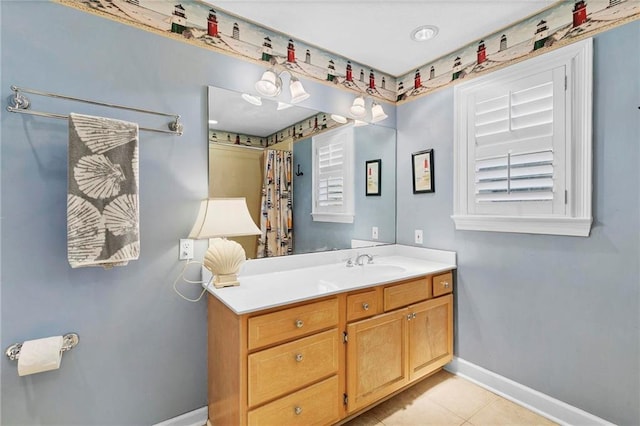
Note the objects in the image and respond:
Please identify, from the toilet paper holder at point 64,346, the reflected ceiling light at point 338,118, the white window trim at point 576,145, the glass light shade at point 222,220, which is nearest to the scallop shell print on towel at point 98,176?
the glass light shade at point 222,220

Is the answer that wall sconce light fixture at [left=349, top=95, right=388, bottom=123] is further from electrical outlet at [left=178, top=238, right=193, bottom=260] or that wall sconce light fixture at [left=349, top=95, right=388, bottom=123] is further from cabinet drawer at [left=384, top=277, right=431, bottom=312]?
electrical outlet at [left=178, top=238, right=193, bottom=260]

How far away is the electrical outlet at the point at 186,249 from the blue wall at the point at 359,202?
71 centimetres

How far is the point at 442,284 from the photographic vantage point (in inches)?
86.2

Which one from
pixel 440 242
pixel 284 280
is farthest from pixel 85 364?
pixel 440 242

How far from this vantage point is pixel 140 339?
1.57 metres

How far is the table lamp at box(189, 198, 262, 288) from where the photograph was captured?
1.59m

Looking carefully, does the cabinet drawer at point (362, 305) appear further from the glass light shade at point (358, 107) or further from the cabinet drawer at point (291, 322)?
the glass light shade at point (358, 107)

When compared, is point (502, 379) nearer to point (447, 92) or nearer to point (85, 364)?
point (447, 92)

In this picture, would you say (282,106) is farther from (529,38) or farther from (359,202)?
(529,38)

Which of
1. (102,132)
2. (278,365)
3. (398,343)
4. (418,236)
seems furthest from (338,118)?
(278,365)

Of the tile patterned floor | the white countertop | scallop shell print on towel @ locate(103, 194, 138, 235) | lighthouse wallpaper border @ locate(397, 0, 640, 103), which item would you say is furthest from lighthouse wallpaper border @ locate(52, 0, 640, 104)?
the tile patterned floor

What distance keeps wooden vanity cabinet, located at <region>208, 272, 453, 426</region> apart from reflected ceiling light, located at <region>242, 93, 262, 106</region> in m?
1.23

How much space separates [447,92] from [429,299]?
1.59m

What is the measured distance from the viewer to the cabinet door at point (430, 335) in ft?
6.45
